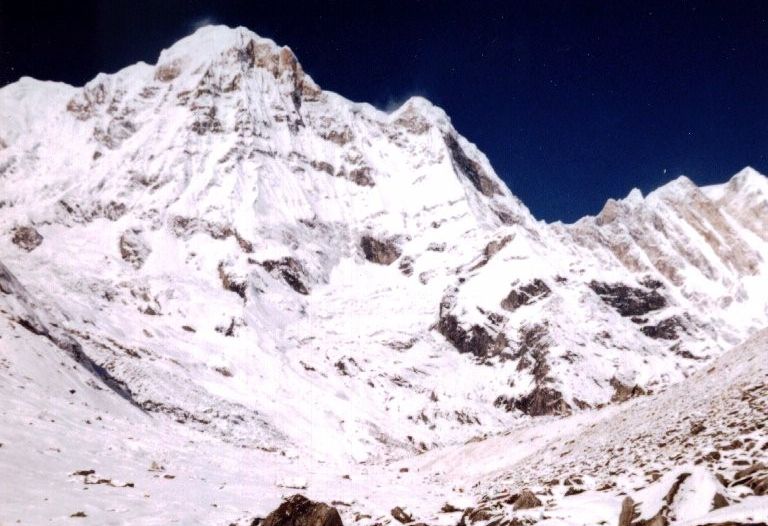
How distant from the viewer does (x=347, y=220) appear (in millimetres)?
186750

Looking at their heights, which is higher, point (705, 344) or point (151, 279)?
point (151, 279)

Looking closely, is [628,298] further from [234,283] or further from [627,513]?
[627,513]

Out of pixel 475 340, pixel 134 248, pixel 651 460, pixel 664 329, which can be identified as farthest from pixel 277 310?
pixel 651 460

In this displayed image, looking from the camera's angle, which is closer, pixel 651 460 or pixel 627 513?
pixel 627 513

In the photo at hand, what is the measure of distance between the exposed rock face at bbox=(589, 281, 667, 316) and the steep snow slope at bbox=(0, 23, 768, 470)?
0.50 metres

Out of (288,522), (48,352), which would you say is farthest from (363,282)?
(288,522)

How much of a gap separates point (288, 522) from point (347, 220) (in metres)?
178

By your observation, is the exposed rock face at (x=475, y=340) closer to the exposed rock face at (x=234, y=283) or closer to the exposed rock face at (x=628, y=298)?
the exposed rock face at (x=234, y=283)

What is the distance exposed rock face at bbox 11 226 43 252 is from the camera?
126188mm

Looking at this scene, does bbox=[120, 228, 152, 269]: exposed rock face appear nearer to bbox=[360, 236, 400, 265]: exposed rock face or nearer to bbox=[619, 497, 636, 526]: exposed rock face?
bbox=[360, 236, 400, 265]: exposed rock face

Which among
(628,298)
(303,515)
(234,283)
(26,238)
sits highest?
(26,238)

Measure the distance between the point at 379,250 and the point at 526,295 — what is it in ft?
178

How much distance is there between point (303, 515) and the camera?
416 inches

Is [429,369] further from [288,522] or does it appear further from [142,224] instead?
[288,522]
